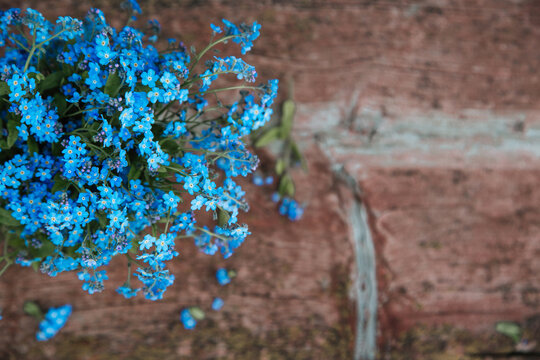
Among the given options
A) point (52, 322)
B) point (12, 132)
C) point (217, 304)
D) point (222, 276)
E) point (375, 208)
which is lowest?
point (52, 322)

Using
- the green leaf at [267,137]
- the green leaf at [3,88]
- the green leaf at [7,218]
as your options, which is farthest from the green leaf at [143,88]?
the green leaf at [267,137]

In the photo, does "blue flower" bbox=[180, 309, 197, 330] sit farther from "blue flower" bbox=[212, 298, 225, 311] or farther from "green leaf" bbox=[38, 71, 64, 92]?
"green leaf" bbox=[38, 71, 64, 92]

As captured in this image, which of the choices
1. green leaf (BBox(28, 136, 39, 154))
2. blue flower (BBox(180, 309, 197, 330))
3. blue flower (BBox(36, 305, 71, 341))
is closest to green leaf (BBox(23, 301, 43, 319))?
blue flower (BBox(36, 305, 71, 341))

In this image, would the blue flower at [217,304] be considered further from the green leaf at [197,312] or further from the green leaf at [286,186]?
the green leaf at [286,186]

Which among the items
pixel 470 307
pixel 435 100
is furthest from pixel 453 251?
pixel 435 100

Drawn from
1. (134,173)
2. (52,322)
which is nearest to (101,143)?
(134,173)

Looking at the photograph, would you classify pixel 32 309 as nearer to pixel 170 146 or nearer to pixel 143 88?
pixel 170 146
